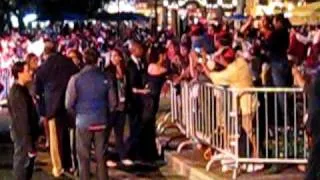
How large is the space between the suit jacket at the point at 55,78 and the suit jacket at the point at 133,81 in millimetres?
1147

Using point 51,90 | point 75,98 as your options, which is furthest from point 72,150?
point 75,98

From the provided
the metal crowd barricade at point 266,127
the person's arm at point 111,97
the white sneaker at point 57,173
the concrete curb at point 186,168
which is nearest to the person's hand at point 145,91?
the concrete curb at point 186,168

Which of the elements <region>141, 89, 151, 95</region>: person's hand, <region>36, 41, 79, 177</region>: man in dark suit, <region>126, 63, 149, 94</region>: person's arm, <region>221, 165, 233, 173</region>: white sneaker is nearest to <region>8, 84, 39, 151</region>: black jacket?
<region>36, 41, 79, 177</region>: man in dark suit

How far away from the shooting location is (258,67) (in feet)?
62.1

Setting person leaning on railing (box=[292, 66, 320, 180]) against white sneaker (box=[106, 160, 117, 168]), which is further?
white sneaker (box=[106, 160, 117, 168])

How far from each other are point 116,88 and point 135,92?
101 inches

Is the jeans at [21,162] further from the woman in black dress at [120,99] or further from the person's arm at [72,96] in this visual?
the woman in black dress at [120,99]

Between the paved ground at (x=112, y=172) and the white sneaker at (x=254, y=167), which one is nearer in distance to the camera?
the white sneaker at (x=254, y=167)

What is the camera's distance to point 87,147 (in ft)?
47.3

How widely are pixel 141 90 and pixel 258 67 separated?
215 centimetres

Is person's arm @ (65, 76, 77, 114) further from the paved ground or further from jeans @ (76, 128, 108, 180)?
the paved ground

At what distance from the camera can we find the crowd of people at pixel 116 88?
14398mm

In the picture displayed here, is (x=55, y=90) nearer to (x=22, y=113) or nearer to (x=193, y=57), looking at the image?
(x=22, y=113)

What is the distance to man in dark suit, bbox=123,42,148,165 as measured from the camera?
17969 millimetres
